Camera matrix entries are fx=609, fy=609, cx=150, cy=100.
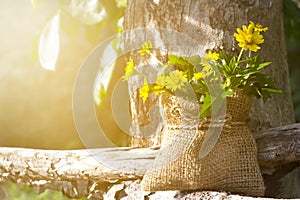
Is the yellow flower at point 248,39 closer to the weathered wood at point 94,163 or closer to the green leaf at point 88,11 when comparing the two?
the weathered wood at point 94,163

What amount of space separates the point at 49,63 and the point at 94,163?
714mm

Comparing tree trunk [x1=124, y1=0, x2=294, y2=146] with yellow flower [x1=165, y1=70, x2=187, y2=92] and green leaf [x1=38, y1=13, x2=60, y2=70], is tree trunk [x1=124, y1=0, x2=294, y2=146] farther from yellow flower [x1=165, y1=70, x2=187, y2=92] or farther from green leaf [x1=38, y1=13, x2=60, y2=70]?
green leaf [x1=38, y1=13, x2=60, y2=70]

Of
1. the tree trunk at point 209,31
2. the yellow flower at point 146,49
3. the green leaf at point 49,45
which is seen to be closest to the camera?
the yellow flower at point 146,49

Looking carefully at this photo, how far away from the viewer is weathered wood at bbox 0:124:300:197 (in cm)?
138

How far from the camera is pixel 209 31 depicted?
149cm

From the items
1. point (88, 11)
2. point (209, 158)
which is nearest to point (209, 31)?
point (209, 158)

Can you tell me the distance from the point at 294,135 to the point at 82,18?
858 mm

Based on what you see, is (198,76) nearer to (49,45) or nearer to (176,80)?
(176,80)

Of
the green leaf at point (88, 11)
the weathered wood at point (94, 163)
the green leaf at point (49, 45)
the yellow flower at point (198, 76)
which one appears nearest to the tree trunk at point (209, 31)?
the weathered wood at point (94, 163)

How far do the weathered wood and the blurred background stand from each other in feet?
0.67

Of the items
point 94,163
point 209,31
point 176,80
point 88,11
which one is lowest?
point 94,163

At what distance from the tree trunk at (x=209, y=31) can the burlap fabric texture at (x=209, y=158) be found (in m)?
0.18

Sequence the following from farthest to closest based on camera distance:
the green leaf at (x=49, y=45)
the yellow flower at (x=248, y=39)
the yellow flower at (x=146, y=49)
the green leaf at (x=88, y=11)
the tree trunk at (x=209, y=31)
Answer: the green leaf at (x=49, y=45) → the green leaf at (x=88, y=11) → the tree trunk at (x=209, y=31) → the yellow flower at (x=146, y=49) → the yellow flower at (x=248, y=39)

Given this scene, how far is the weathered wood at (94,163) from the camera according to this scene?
1.38 m
